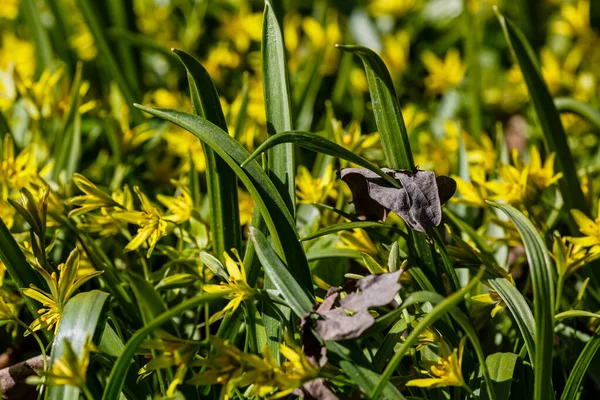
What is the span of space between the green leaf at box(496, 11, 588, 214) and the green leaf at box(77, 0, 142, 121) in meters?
1.07

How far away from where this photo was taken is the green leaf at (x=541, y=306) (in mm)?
1001

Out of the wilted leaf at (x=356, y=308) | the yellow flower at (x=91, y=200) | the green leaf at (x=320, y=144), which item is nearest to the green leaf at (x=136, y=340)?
the wilted leaf at (x=356, y=308)

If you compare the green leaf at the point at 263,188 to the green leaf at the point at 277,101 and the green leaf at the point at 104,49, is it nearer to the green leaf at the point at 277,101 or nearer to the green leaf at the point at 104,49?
the green leaf at the point at 277,101

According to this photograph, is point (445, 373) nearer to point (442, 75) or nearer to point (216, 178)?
point (216, 178)

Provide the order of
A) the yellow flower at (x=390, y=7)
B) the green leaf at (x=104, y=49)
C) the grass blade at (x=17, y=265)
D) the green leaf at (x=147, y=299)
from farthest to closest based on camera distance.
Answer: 1. the yellow flower at (x=390, y=7)
2. the green leaf at (x=104, y=49)
3. the grass blade at (x=17, y=265)
4. the green leaf at (x=147, y=299)

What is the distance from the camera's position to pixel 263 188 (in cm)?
116

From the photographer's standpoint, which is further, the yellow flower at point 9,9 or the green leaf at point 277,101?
the yellow flower at point 9,9

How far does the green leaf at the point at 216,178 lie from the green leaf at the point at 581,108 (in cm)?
77

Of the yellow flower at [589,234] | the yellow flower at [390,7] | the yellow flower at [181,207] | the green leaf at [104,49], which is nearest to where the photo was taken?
the yellow flower at [589,234]

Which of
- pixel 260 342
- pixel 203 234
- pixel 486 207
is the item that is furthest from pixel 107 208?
pixel 486 207

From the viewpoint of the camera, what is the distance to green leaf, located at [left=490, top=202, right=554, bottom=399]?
1.00 m

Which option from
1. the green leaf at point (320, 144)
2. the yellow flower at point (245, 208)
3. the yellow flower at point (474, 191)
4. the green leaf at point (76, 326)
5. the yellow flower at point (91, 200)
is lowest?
the green leaf at point (76, 326)

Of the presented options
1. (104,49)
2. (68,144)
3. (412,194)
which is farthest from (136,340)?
(104,49)

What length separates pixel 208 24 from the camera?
111 inches
